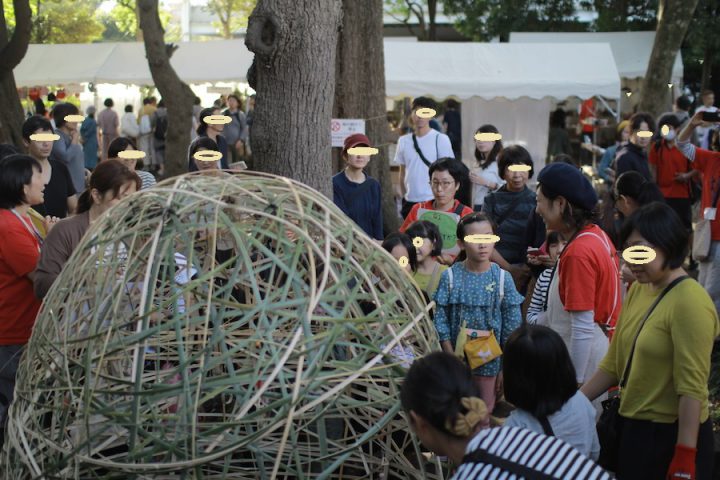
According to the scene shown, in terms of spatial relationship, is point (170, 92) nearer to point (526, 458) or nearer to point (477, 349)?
point (477, 349)

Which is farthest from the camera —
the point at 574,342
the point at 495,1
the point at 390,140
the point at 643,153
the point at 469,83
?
the point at 495,1

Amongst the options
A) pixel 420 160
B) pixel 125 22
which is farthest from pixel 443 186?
pixel 125 22

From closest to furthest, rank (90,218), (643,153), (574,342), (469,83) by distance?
1. (574,342)
2. (90,218)
3. (643,153)
4. (469,83)

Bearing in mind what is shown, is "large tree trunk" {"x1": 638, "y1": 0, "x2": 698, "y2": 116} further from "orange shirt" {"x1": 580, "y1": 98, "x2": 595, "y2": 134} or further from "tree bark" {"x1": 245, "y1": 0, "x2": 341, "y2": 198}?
"tree bark" {"x1": 245, "y1": 0, "x2": 341, "y2": 198}

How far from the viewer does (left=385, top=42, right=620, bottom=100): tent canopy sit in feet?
51.6

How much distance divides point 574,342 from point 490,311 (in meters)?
0.89

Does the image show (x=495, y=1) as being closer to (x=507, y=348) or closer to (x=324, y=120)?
(x=324, y=120)

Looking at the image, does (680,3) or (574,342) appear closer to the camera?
(574,342)

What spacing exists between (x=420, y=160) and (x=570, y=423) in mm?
5154

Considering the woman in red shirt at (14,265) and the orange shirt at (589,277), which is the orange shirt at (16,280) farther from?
the orange shirt at (589,277)

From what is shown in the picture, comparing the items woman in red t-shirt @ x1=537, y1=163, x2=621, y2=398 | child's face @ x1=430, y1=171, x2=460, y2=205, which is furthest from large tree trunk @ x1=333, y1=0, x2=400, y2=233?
woman in red t-shirt @ x1=537, y1=163, x2=621, y2=398

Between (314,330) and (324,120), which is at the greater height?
(324,120)

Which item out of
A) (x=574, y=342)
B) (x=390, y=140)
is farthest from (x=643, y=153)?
(x=574, y=342)

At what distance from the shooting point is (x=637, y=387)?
3.36 meters
